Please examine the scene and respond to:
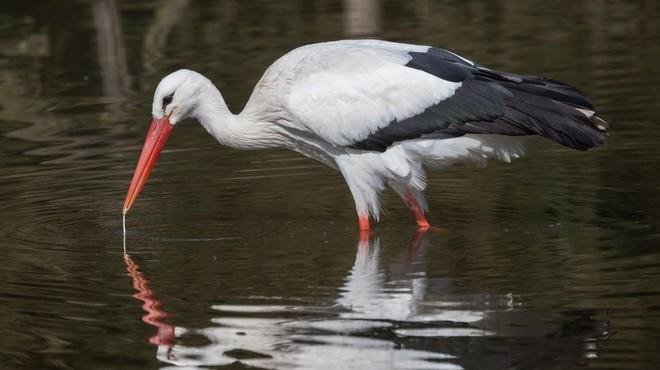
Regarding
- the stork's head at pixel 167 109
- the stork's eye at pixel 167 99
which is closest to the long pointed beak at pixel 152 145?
the stork's head at pixel 167 109

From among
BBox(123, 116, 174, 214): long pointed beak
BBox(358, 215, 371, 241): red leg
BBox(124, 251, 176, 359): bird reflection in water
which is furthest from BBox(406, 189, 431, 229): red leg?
BBox(124, 251, 176, 359): bird reflection in water

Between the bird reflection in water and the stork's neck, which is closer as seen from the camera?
the bird reflection in water

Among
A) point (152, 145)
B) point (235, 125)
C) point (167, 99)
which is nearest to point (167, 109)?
point (167, 99)

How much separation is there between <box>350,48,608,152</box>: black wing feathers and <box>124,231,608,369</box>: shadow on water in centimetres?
153

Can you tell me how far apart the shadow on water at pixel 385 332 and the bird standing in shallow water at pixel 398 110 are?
1580 mm

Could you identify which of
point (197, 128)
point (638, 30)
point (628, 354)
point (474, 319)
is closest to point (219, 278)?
point (474, 319)

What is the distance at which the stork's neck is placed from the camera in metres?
10.5

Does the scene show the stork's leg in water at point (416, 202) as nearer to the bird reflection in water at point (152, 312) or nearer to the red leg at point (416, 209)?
the red leg at point (416, 209)

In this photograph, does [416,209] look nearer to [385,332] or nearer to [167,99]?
[167,99]

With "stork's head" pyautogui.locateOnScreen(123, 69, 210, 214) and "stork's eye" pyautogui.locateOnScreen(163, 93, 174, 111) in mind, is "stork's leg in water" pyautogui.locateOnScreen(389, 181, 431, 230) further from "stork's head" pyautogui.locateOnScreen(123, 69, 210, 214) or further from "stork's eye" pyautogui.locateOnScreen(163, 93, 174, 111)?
"stork's eye" pyautogui.locateOnScreen(163, 93, 174, 111)

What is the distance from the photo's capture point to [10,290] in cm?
888

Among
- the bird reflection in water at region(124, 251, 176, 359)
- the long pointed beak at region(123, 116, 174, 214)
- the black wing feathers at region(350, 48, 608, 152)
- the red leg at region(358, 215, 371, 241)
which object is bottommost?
the red leg at region(358, 215, 371, 241)

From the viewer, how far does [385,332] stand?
761 centimetres

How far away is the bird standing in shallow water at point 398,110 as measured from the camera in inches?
388
